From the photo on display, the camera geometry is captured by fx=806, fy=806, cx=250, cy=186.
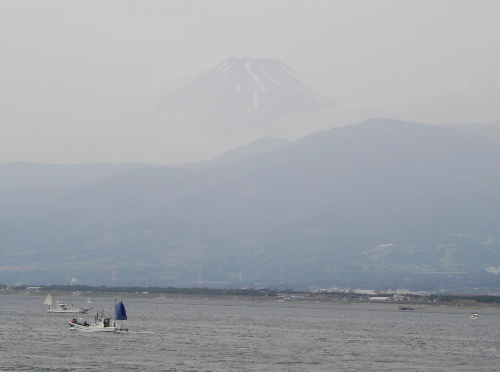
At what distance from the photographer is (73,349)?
294 feet

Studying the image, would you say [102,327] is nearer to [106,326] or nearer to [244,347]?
[106,326]

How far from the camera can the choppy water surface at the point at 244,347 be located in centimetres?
7862

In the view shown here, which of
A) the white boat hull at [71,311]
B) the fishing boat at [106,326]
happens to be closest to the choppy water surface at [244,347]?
the fishing boat at [106,326]

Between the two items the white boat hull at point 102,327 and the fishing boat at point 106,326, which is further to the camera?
the fishing boat at point 106,326

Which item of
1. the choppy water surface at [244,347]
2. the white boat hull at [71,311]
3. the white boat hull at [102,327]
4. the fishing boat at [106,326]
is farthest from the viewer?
the white boat hull at [71,311]

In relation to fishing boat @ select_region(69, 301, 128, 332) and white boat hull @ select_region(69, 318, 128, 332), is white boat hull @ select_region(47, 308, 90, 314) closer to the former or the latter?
fishing boat @ select_region(69, 301, 128, 332)

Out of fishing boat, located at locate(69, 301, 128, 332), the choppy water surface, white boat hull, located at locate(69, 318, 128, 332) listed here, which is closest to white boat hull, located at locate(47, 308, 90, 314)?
the choppy water surface

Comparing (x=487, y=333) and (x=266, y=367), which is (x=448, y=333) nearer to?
(x=487, y=333)

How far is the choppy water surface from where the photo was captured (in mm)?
78625

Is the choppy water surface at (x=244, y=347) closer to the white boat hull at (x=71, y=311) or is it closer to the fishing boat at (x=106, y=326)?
the fishing boat at (x=106, y=326)

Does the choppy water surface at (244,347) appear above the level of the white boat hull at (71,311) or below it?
below

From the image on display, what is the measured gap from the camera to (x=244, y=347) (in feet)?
311

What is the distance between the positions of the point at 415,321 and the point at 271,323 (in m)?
36.1

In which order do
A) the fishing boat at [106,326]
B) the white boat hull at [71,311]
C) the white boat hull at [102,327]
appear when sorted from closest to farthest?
1. the white boat hull at [102,327]
2. the fishing boat at [106,326]
3. the white boat hull at [71,311]
